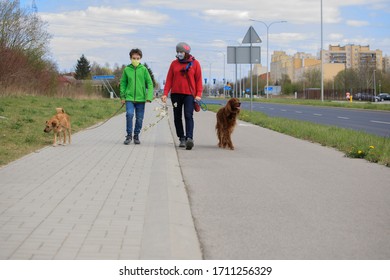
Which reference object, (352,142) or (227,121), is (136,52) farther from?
(352,142)

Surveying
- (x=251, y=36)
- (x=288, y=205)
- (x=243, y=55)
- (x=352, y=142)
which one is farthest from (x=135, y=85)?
(x=243, y=55)

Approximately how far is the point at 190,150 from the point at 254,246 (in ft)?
24.7

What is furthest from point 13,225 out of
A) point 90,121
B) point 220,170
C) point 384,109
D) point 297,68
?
point 297,68

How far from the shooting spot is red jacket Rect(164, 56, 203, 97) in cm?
1222

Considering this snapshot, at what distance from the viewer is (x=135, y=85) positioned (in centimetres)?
1315

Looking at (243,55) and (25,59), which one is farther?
(25,59)

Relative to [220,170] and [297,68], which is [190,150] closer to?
[220,170]

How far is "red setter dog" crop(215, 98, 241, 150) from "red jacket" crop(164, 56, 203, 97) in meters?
0.68

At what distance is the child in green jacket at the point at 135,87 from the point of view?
13164 mm

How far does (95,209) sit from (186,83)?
20.9 ft

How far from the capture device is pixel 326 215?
20.5 ft

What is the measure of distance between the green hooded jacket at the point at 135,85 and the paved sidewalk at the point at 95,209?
257cm

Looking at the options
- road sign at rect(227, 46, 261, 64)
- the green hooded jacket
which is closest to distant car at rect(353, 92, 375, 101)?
road sign at rect(227, 46, 261, 64)

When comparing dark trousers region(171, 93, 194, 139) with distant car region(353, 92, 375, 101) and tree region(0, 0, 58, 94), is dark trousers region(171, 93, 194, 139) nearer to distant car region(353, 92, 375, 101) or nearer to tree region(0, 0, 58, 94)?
tree region(0, 0, 58, 94)
